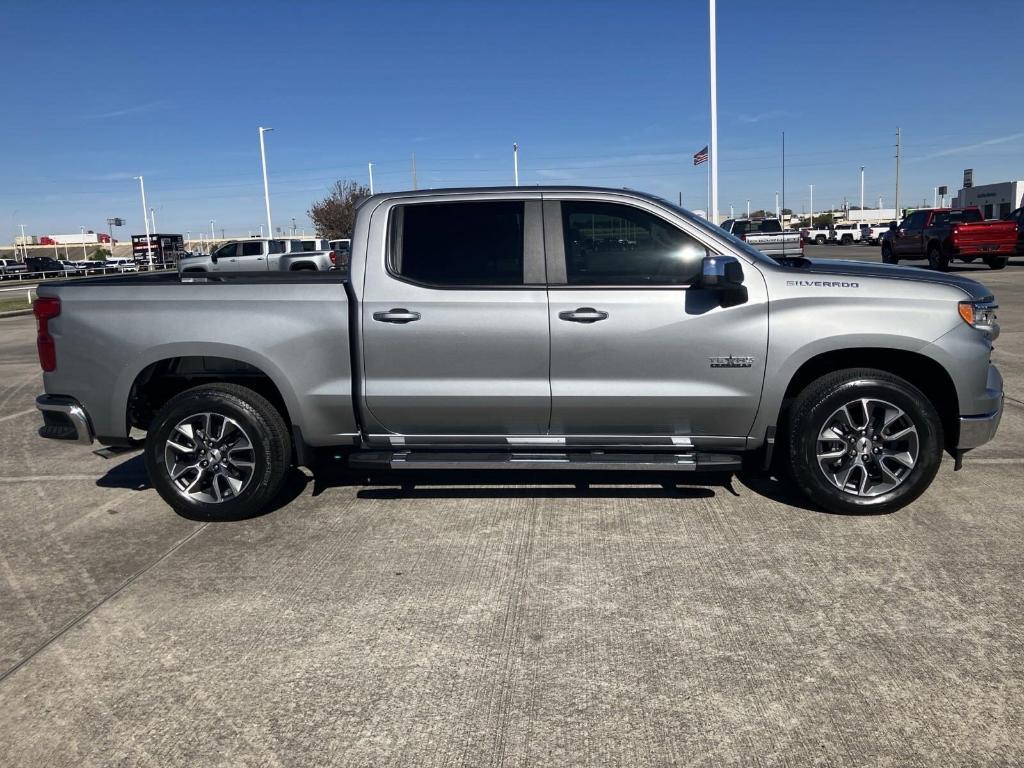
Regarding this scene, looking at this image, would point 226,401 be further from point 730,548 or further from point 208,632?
point 730,548

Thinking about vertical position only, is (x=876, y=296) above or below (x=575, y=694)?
above

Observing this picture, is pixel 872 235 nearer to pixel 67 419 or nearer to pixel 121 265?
pixel 121 265

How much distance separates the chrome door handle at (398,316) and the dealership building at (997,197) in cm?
6043

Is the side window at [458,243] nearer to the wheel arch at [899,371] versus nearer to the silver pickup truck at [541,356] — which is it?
the silver pickup truck at [541,356]

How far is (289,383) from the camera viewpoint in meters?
5.19

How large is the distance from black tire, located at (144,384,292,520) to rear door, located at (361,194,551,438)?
0.59 meters

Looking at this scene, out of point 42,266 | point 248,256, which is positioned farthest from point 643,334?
point 42,266

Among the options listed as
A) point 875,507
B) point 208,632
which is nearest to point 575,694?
point 208,632

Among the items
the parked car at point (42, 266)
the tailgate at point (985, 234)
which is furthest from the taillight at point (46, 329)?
the parked car at point (42, 266)

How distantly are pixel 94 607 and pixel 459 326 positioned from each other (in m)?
2.37

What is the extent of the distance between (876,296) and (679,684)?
2734 mm

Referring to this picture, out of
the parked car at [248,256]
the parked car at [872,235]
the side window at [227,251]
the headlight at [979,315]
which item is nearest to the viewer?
the headlight at [979,315]

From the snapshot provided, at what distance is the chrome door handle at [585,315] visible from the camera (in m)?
4.99

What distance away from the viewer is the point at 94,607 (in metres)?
4.14
